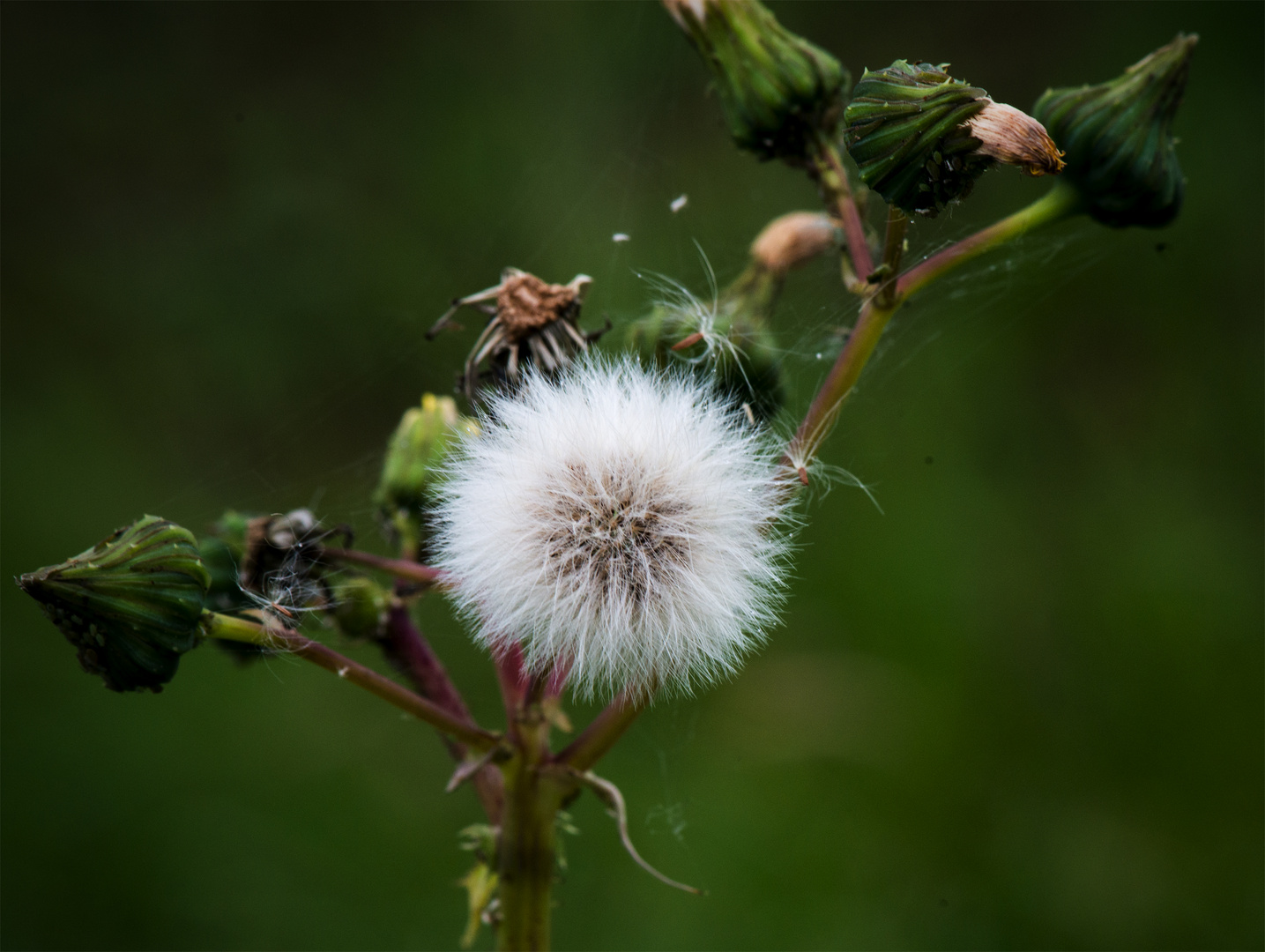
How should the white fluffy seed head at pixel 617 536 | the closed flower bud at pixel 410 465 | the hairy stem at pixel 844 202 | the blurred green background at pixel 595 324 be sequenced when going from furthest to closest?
the blurred green background at pixel 595 324 → the closed flower bud at pixel 410 465 → the hairy stem at pixel 844 202 → the white fluffy seed head at pixel 617 536

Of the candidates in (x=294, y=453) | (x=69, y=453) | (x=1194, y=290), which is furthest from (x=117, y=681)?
(x=1194, y=290)

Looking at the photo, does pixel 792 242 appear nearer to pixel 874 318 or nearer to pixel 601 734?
pixel 874 318

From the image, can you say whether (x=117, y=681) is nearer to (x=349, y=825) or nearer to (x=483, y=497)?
(x=483, y=497)

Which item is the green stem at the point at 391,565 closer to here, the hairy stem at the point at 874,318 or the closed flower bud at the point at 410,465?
the closed flower bud at the point at 410,465

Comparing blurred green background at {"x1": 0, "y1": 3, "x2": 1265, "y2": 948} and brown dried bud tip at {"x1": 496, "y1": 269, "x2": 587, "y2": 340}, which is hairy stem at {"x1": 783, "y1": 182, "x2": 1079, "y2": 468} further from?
blurred green background at {"x1": 0, "y1": 3, "x2": 1265, "y2": 948}

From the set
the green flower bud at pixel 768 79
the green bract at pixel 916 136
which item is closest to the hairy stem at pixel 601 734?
the green bract at pixel 916 136

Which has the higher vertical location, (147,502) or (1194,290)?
(147,502)

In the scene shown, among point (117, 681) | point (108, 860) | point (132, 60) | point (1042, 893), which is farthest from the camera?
point (132, 60)

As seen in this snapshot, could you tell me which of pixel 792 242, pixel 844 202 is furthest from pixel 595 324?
pixel 844 202
